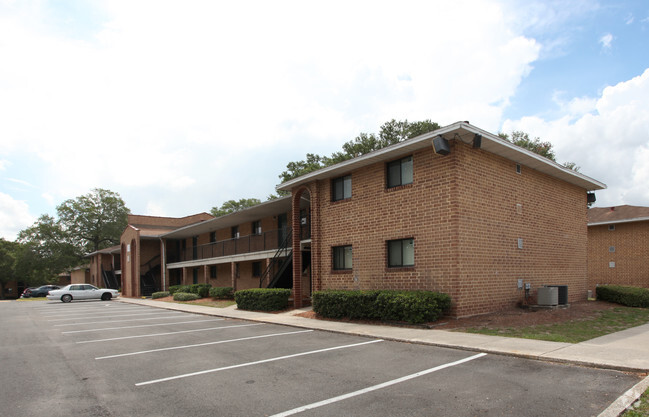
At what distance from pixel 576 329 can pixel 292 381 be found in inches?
305

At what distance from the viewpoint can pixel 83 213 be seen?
68.6m

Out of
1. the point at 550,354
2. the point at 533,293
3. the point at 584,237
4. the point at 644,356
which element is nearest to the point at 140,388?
the point at 550,354

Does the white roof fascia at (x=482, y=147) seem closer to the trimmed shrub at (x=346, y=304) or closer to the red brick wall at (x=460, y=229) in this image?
the red brick wall at (x=460, y=229)

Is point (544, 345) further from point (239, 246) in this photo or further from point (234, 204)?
point (234, 204)

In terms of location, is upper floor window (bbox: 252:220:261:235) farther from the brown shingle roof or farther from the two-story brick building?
the brown shingle roof

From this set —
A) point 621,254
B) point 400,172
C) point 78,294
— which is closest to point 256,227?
point 400,172

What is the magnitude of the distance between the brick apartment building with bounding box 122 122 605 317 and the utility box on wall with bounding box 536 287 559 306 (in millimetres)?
606

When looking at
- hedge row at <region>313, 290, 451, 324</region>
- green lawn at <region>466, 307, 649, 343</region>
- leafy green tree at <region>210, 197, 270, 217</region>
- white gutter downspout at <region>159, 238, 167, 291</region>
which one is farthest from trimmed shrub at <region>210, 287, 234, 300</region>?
leafy green tree at <region>210, 197, 270, 217</region>

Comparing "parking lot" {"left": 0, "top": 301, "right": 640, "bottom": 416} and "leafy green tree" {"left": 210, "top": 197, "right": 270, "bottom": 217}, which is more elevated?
"leafy green tree" {"left": 210, "top": 197, "right": 270, "bottom": 217}

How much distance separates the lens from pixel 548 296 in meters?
14.3

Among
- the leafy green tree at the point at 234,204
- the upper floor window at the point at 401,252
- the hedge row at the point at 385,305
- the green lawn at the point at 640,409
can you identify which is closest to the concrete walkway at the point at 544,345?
the hedge row at the point at 385,305

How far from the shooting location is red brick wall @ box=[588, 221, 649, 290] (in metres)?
23.7

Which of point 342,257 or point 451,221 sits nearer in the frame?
point 451,221

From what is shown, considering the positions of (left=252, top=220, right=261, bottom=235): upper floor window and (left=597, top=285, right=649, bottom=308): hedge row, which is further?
(left=252, top=220, right=261, bottom=235): upper floor window
